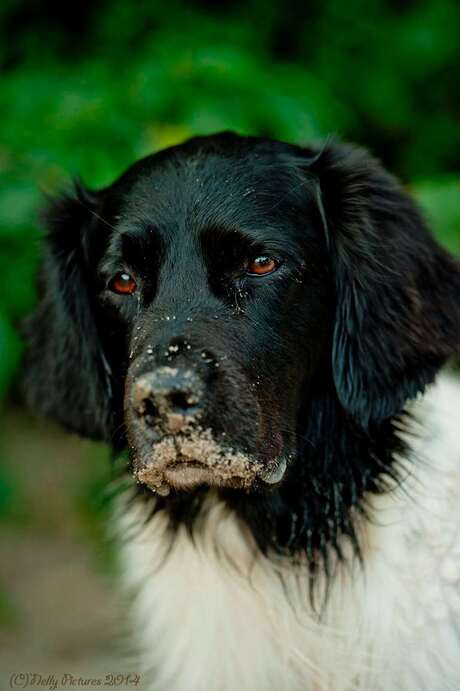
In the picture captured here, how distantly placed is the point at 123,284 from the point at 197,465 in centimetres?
58

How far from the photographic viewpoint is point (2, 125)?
3996 mm

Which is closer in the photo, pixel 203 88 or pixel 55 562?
pixel 203 88

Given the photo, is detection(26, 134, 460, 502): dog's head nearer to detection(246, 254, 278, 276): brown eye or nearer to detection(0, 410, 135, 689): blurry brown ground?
detection(246, 254, 278, 276): brown eye

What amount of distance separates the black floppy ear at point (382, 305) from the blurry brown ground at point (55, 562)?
132 centimetres

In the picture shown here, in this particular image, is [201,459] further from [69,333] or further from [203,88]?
[203,88]

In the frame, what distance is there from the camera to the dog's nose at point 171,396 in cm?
217

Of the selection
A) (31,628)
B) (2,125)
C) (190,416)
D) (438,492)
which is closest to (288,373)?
(190,416)

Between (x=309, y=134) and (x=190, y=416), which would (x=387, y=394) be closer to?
(x=190, y=416)

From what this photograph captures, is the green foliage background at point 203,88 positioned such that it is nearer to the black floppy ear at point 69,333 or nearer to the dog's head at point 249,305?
the black floppy ear at point 69,333

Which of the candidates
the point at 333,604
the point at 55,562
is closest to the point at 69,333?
the point at 333,604

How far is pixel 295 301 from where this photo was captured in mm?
2523

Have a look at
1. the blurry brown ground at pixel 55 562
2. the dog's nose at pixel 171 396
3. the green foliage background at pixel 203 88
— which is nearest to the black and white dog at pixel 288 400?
the dog's nose at pixel 171 396

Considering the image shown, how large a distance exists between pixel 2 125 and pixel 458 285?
6.81 ft

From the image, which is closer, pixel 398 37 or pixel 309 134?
pixel 309 134
